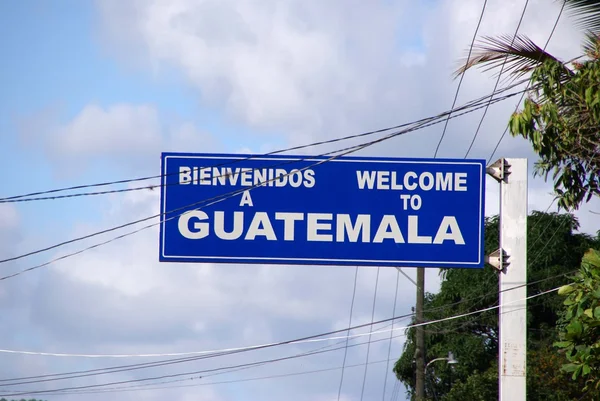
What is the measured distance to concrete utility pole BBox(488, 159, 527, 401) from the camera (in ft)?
31.2

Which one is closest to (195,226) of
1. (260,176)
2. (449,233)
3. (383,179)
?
(260,176)

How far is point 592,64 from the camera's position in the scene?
11734 millimetres

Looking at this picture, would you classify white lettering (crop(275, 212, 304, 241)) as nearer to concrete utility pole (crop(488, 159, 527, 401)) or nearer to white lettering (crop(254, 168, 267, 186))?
white lettering (crop(254, 168, 267, 186))

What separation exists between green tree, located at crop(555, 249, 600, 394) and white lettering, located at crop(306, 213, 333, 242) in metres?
2.40

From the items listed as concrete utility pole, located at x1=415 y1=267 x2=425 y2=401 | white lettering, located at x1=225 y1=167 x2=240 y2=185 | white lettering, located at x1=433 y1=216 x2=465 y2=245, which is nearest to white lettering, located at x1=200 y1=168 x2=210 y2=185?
white lettering, located at x1=225 y1=167 x2=240 y2=185

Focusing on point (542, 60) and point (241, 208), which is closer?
point (241, 208)

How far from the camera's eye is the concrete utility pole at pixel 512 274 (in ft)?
31.2

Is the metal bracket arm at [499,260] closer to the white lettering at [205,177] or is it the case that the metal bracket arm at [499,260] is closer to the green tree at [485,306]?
the white lettering at [205,177]

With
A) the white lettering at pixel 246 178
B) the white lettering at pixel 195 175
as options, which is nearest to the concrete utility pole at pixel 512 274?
the white lettering at pixel 246 178

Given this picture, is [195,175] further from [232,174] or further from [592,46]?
[592,46]

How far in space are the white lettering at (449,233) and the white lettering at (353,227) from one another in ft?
2.24

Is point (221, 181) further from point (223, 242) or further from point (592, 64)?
point (592, 64)

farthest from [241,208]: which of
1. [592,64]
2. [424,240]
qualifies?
[592,64]

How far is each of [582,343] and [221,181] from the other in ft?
12.8
